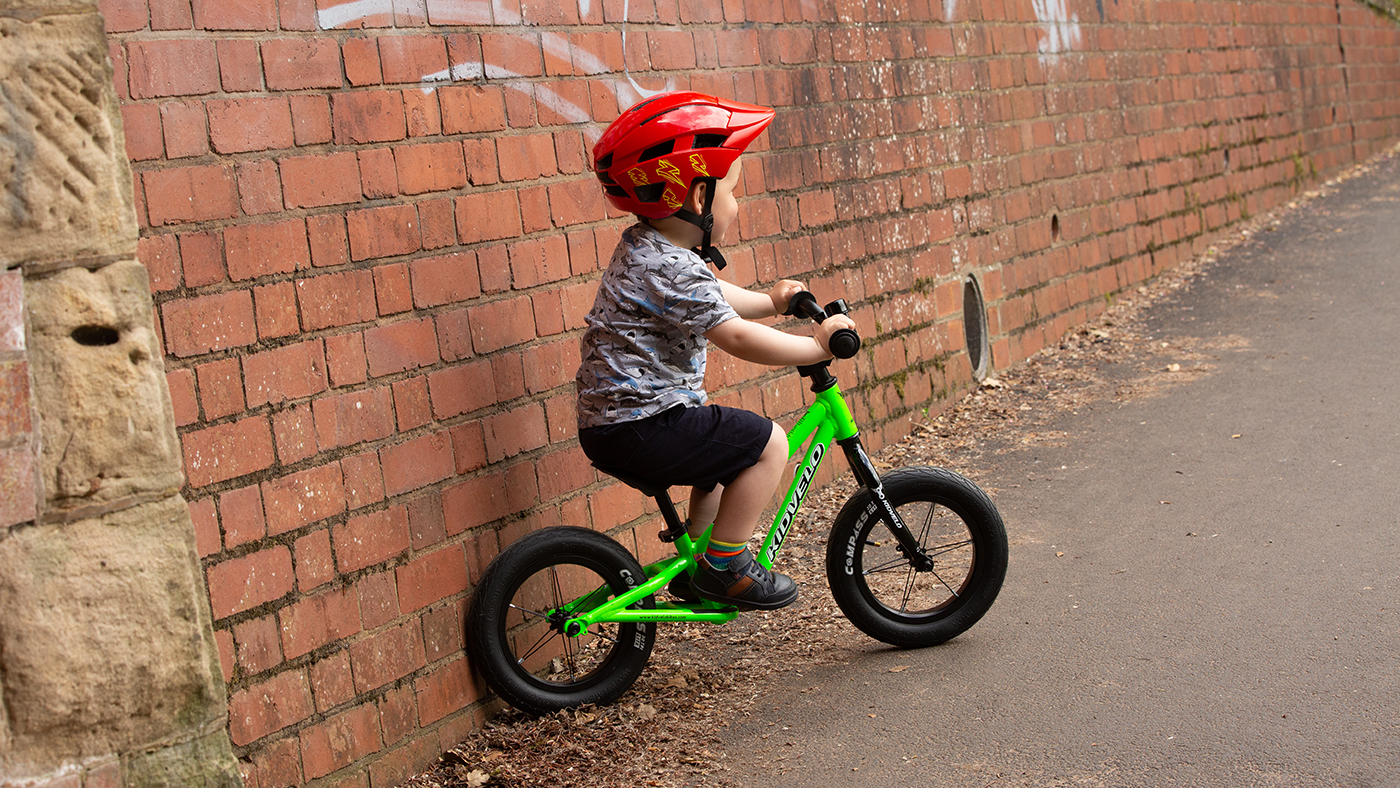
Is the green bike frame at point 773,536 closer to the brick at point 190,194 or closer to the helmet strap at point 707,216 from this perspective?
the helmet strap at point 707,216

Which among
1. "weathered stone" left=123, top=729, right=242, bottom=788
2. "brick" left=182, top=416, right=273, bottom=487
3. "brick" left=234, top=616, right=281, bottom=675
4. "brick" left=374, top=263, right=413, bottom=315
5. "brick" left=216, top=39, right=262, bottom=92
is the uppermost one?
"brick" left=216, top=39, right=262, bottom=92

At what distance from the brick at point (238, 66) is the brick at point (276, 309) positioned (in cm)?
46

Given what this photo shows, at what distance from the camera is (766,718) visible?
329 centimetres

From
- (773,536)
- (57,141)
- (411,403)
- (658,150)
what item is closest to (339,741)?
(411,403)

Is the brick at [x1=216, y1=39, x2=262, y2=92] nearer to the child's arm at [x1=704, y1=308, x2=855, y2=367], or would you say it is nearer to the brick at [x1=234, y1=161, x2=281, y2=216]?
the brick at [x1=234, y1=161, x2=281, y2=216]

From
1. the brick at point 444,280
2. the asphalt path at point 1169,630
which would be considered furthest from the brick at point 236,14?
the asphalt path at point 1169,630

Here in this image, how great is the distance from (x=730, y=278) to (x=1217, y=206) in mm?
6337

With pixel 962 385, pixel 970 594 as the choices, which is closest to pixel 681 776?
pixel 970 594

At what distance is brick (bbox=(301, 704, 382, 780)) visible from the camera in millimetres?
2873

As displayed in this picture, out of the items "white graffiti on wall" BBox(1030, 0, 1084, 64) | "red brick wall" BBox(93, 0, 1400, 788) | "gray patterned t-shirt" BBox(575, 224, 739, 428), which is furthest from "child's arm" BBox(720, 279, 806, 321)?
"white graffiti on wall" BBox(1030, 0, 1084, 64)

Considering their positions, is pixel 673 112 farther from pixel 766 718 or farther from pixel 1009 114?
pixel 1009 114

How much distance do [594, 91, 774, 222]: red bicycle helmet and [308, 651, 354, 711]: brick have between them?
1.38 metres

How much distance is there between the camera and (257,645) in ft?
9.12

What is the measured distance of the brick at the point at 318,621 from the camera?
286 cm
